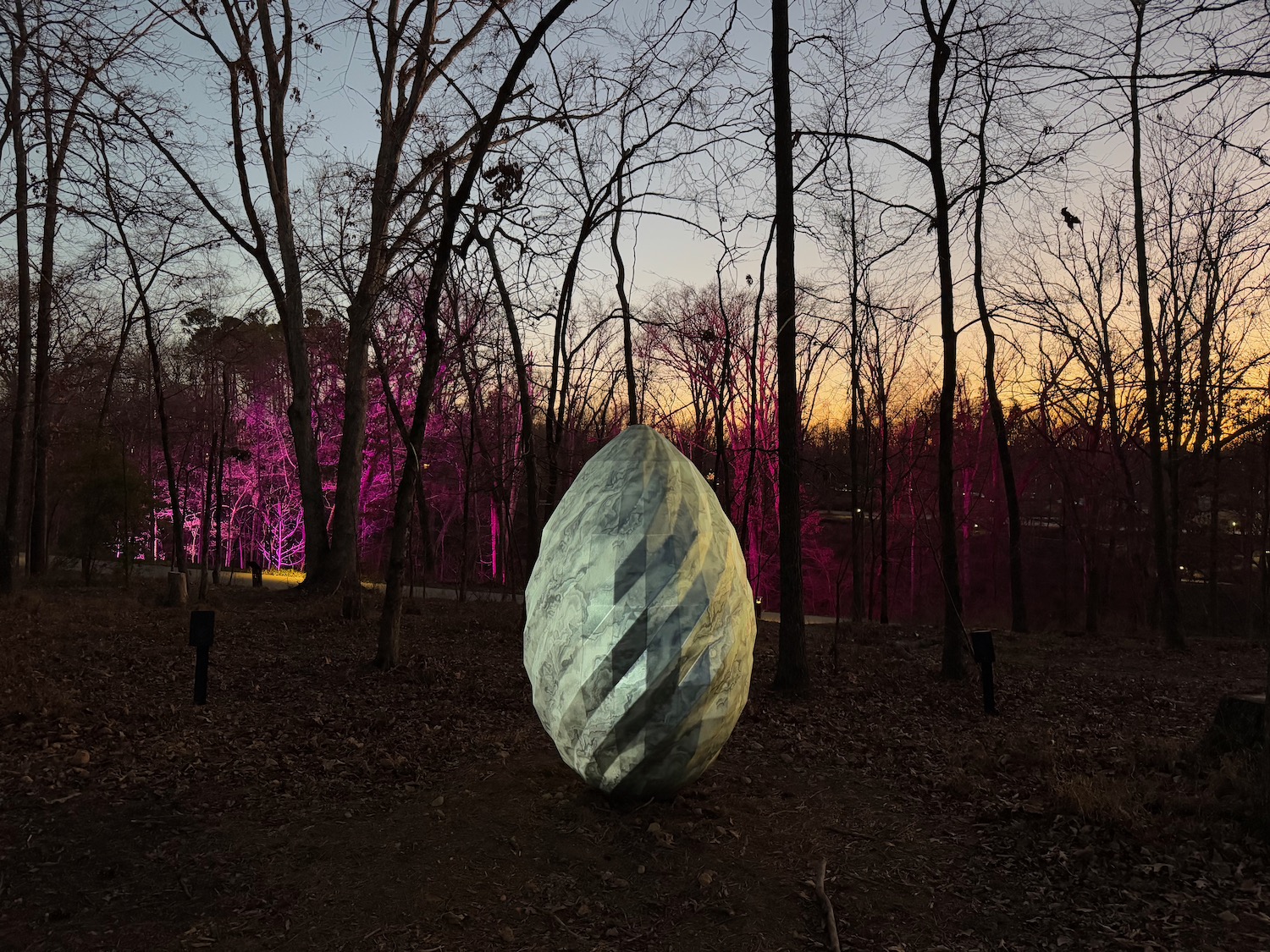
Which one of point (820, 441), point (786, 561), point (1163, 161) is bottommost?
point (786, 561)

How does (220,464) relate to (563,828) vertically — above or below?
above

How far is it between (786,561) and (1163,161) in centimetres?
1169

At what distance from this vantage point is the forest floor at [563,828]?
3484 mm

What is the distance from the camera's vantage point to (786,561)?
789 cm

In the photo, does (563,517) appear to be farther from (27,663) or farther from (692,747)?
(27,663)

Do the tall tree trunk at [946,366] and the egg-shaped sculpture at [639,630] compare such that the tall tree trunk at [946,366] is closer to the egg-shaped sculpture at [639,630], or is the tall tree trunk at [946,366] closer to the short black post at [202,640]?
the egg-shaped sculpture at [639,630]

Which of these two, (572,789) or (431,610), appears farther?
(431,610)

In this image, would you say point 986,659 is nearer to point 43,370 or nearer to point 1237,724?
point 1237,724

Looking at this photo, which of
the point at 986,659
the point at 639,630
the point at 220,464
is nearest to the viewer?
the point at 639,630

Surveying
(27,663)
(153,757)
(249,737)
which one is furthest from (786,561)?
(27,663)

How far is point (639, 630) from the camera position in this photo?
14.0ft

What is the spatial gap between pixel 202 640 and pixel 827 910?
5412 millimetres

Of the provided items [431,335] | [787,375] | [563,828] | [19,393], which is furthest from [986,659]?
[19,393]

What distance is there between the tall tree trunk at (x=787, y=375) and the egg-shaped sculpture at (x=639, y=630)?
10.6ft
